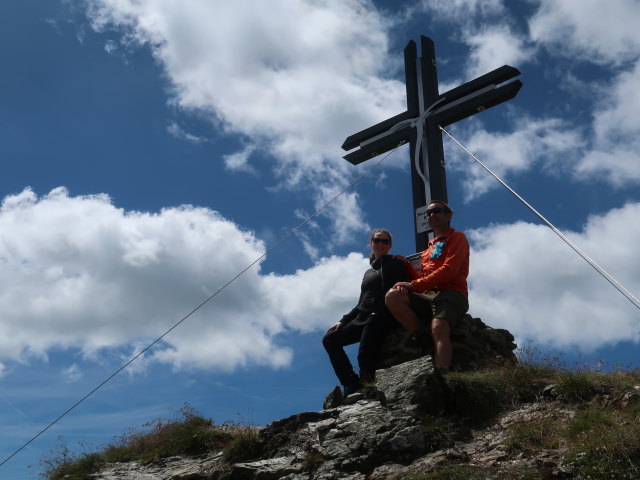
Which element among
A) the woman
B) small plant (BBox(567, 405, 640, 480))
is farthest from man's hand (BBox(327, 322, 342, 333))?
small plant (BBox(567, 405, 640, 480))

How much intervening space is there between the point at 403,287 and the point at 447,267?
558 millimetres

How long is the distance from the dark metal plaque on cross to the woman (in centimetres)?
187

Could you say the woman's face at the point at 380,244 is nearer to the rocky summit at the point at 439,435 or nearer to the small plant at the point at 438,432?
the rocky summit at the point at 439,435

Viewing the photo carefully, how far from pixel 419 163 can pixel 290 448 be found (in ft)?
17.2

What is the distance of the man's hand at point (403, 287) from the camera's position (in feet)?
25.9

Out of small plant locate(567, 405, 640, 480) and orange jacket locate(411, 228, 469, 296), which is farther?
orange jacket locate(411, 228, 469, 296)

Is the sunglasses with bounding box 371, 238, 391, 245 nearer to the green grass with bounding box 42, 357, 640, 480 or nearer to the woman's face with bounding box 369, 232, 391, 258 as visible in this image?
the woman's face with bounding box 369, 232, 391, 258

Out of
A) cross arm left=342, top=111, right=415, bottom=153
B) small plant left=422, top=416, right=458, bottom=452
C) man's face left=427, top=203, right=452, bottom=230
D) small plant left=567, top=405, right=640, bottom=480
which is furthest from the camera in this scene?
cross arm left=342, top=111, right=415, bottom=153

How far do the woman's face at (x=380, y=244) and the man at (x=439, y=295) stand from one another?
Answer: 0.55 m

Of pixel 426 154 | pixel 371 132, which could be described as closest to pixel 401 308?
pixel 426 154

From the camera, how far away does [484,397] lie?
6.98 meters

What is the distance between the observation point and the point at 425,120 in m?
11.1

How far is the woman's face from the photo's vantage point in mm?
8516

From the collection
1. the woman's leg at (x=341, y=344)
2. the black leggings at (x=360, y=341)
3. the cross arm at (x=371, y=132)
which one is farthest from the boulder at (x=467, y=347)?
the cross arm at (x=371, y=132)
